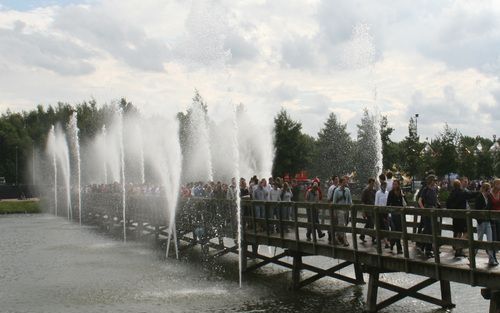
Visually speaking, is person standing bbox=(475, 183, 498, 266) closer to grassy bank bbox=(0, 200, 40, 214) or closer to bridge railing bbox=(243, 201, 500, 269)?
bridge railing bbox=(243, 201, 500, 269)

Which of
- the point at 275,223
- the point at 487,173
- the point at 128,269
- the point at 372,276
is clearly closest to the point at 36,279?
the point at 128,269

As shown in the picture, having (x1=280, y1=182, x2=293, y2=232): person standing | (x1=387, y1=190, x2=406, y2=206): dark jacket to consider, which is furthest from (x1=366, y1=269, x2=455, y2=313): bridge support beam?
(x1=280, y1=182, x2=293, y2=232): person standing

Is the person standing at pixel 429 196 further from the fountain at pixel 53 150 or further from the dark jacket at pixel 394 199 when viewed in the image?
the fountain at pixel 53 150

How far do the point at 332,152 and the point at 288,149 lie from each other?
14853 mm

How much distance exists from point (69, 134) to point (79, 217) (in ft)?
175

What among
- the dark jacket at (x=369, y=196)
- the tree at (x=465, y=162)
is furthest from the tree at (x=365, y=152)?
the dark jacket at (x=369, y=196)

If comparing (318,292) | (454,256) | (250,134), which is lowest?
(318,292)

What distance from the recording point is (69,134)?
109750 mm

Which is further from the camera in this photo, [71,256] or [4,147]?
[4,147]

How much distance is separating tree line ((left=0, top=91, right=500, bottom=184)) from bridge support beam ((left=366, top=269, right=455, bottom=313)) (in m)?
53.3

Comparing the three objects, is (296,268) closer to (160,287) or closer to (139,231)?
(160,287)

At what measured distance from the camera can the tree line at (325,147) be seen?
7306 cm

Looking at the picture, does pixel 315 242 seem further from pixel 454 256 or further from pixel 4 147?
pixel 4 147

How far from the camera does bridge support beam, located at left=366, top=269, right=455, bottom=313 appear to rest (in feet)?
60.8
